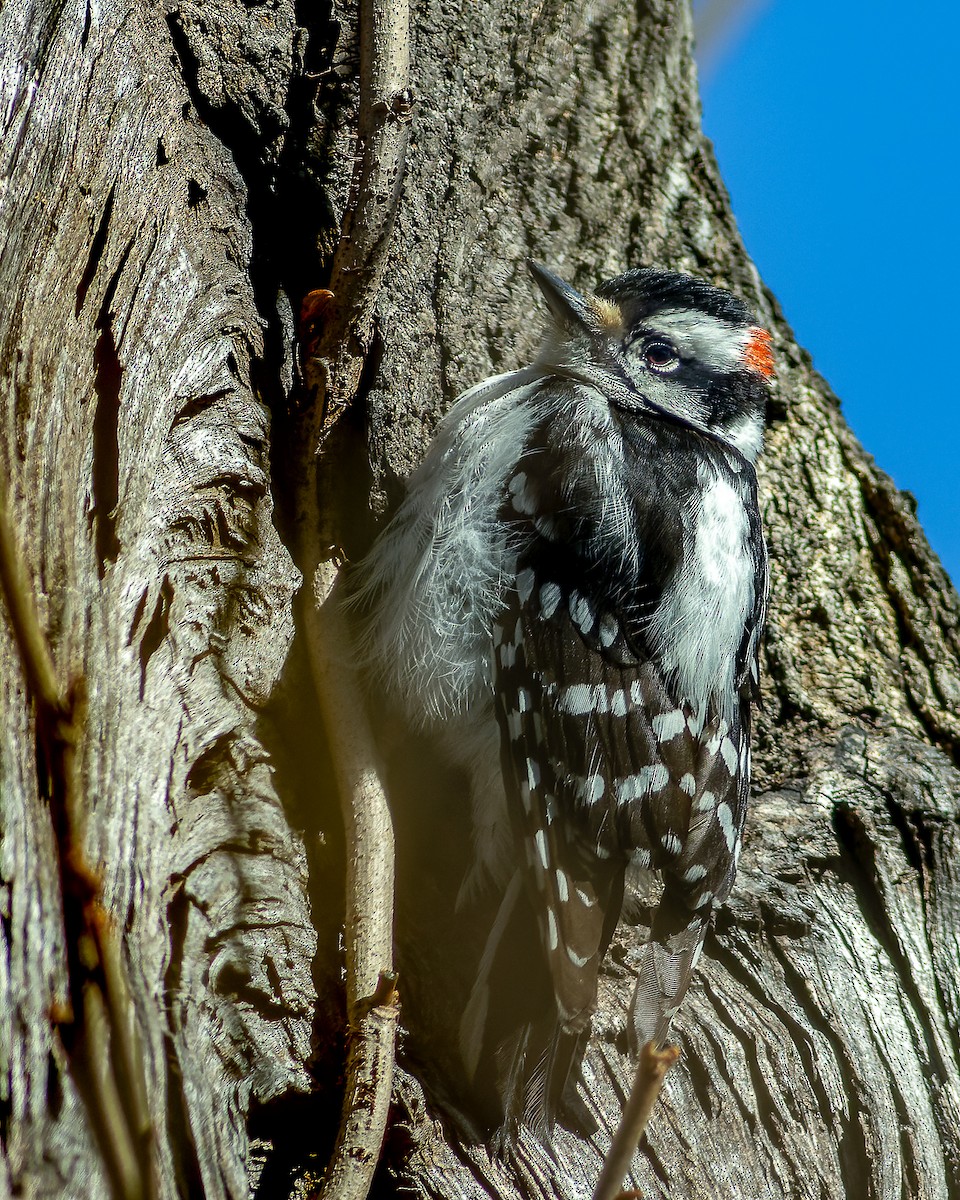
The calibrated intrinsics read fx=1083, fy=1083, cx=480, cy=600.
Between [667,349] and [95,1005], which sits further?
[667,349]

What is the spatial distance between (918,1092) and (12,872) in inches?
73.4

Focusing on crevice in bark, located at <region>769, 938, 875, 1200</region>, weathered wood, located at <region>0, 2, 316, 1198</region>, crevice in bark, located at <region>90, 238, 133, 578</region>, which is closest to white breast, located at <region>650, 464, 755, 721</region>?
crevice in bark, located at <region>769, 938, 875, 1200</region>

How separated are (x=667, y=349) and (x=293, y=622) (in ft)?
4.45

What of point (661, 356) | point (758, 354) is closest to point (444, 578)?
point (661, 356)

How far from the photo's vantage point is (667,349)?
293cm

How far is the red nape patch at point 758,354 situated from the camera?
297cm

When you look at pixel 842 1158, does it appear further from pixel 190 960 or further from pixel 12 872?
pixel 12 872

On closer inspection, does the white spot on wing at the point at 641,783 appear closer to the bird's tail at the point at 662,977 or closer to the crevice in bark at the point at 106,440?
the bird's tail at the point at 662,977

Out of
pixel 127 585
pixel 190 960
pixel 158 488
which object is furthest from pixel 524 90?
pixel 190 960

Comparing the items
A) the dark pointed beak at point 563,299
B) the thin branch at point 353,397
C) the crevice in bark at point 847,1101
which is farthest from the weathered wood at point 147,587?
the crevice in bark at point 847,1101

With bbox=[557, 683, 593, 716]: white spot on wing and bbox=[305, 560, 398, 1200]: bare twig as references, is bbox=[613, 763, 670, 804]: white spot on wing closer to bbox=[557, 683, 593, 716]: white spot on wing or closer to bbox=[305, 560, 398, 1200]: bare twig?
bbox=[557, 683, 593, 716]: white spot on wing

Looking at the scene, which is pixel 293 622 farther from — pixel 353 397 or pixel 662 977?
pixel 662 977

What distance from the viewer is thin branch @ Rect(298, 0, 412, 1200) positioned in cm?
204

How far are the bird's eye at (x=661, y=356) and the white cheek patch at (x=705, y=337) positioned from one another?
2 centimetres
